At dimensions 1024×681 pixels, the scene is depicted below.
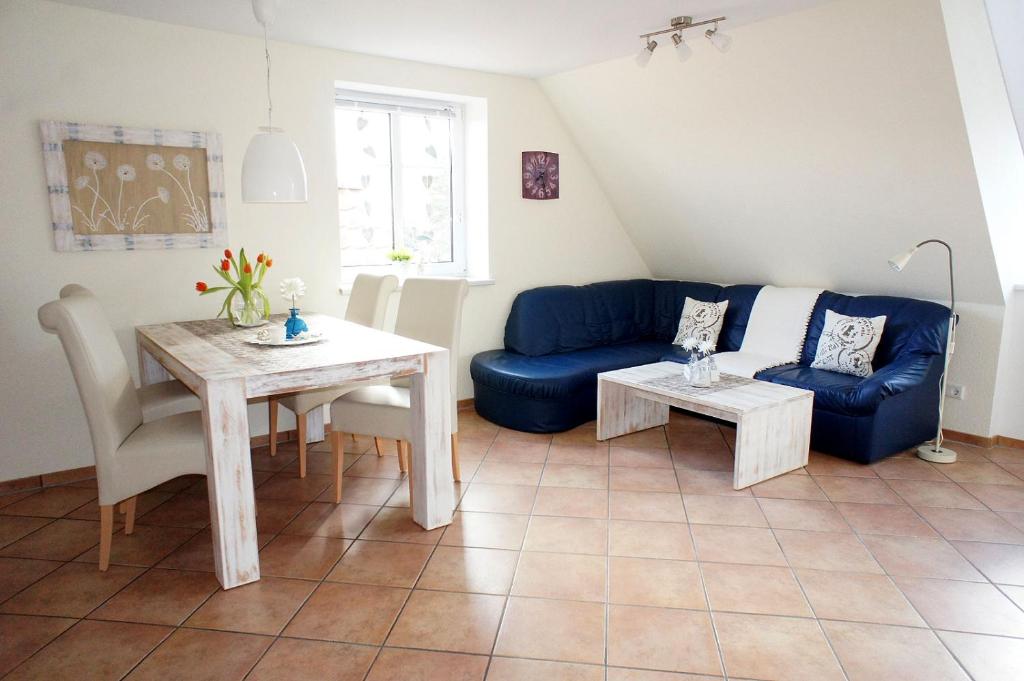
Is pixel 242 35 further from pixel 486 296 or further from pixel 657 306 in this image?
pixel 657 306

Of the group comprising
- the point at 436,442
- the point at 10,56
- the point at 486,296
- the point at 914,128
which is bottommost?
the point at 436,442

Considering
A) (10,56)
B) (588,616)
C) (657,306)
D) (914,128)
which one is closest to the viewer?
(588,616)

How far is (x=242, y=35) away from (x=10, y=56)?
105 cm

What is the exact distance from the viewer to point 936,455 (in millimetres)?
3586

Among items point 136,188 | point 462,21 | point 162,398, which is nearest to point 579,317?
point 462,21

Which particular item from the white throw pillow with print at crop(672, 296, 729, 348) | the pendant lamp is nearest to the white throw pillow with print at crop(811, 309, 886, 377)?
the white throw pillow with print at crop(672, 296, 729, 348)

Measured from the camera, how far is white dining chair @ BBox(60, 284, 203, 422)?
10.1 feet

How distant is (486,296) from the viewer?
4688mm

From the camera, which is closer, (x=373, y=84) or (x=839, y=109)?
(x=839, y=109)

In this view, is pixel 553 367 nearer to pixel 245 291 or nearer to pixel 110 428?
pixel 245 291

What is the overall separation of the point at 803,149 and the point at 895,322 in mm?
1127

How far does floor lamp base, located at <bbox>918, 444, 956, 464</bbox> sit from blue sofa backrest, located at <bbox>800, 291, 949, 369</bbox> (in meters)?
0.52

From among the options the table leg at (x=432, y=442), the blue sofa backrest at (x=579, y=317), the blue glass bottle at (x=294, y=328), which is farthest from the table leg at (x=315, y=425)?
the blue sofa backrest at (x=579, y=317)

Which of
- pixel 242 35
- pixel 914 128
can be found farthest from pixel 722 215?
pixel 242 35
